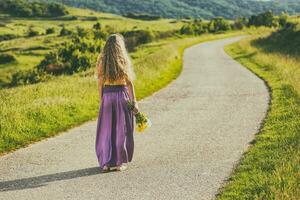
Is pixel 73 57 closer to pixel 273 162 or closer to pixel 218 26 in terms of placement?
pixel 218 26

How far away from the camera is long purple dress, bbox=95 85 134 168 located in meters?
9.20

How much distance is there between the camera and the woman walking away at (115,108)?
921 centimetres

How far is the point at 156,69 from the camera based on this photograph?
28.6m

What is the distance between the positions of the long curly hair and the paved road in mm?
1711

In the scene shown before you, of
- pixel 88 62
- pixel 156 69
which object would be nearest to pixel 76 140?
pixel 156 69

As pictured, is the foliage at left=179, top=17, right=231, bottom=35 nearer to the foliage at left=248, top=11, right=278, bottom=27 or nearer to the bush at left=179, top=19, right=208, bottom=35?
the bush at left=179, top=19, right=208, bottom=35

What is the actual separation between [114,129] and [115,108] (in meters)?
0.39

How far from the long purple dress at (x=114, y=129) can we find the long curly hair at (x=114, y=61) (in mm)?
225

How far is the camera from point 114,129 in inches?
366

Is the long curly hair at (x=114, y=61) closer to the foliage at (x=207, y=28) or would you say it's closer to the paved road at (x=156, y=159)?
the paved road at (x=156, y=159)

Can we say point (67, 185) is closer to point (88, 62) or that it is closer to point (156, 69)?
point (156, 69)

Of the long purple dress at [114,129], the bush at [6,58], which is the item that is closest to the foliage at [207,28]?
the bush at [6,58]

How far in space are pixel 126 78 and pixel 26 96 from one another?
8.87 m

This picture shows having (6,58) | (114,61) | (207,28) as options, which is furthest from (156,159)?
(6,58)
